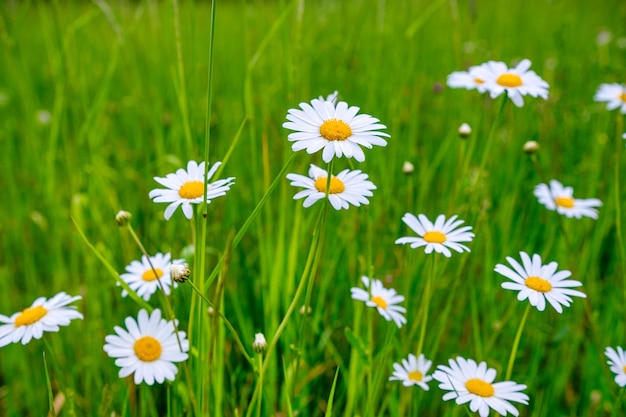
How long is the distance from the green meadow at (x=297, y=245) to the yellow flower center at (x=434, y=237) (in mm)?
51

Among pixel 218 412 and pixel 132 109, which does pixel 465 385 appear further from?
pixel 132 109

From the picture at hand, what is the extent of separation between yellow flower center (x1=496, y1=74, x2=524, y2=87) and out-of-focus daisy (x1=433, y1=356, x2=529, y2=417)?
54 cm

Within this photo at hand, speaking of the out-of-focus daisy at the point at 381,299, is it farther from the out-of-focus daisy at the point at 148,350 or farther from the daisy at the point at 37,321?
the daisy at the point at 37,321

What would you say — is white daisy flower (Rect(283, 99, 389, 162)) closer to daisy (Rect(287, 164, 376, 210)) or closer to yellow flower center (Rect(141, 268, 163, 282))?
daisy (Rect(287, 164, 376, 210))

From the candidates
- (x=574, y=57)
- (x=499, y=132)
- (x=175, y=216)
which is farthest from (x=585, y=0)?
(x=175, y=216)

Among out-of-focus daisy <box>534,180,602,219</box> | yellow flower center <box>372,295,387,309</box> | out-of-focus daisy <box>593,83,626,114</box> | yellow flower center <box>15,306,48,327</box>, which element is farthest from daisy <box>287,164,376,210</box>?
out-of-focus daisy <box>593,83,626,114</box>

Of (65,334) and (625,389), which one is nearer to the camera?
(625,389)

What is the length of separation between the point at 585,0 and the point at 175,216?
4.66 m

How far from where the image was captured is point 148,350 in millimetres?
788

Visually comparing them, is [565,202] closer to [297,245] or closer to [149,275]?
[297,245]

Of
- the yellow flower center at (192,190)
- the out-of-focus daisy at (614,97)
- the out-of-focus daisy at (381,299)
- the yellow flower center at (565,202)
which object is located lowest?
the out-of-focus daisy at (381,299)

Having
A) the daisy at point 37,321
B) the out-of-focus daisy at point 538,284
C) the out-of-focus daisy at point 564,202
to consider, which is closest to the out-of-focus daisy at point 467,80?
the out-of-focus daisy at point 564,202

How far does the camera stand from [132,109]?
2.15m

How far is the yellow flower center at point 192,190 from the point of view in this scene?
29.5 inches
